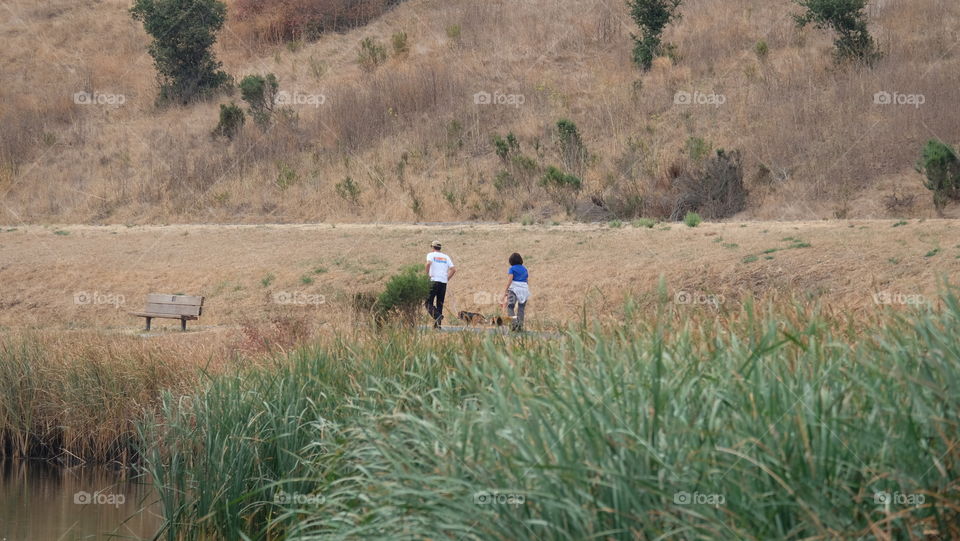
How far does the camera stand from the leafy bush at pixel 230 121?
46844 mm

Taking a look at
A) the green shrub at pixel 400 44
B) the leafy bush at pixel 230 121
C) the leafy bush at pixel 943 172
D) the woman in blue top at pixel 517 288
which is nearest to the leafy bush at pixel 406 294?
the woman in blue top at pixel 517 288

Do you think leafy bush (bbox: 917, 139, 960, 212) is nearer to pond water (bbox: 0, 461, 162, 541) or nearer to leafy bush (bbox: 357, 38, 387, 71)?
pond water (bbox: 0, 461, 162, 541)

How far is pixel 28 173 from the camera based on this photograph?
47156mm

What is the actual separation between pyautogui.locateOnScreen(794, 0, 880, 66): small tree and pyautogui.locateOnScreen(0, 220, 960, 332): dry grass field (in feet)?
41.8

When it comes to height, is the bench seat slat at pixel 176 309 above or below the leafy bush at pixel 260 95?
below

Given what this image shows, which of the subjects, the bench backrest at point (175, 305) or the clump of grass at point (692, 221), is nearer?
the bench backrest at point (175, 305)

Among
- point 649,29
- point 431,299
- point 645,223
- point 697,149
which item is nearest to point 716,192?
point 697,149

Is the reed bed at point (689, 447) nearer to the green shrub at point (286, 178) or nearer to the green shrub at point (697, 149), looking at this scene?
the green shrub at point (697, 149)

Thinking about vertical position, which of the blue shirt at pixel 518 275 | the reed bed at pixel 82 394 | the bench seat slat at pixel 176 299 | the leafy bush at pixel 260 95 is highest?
the leafy bush at pixel 260 95

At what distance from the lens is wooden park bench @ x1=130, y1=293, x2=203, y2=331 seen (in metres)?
22.5

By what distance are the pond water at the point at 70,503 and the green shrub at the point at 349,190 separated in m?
24.8

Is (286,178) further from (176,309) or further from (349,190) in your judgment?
(176,309)

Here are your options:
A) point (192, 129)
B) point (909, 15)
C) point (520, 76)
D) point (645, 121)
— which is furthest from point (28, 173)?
point (909, 15)

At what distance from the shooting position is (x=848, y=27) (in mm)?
38625
